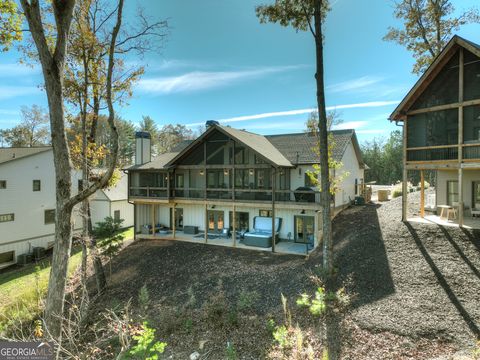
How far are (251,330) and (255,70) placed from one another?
22347mm

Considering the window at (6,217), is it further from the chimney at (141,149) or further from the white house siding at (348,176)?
the white house siding at (348,176)

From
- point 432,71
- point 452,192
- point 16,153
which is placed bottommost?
point 452,192

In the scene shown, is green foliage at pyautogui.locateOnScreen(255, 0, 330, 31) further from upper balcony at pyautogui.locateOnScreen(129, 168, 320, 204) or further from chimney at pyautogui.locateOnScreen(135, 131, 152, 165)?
chimney at pyautogui.locateOnScreen(135, 131, 152, 165)

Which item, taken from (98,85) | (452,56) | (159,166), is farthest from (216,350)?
(452,56)

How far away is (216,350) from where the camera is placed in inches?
298

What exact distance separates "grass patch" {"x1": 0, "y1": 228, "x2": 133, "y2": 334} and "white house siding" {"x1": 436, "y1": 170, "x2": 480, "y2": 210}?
19.8m

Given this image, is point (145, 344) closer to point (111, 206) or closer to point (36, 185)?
point (36, 185)

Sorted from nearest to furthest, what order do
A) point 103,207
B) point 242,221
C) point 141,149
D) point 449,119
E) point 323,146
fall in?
point 323,146, point 449,119, point 242,221, point 141,149, point 103,207

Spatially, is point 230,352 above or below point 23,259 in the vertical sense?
above

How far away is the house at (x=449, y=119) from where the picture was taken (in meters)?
11.2

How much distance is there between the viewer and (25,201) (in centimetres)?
1992

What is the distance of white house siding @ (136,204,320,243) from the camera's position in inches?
651

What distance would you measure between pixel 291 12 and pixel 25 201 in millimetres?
22814

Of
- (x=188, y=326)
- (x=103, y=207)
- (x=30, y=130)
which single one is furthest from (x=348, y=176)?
(x=30, y=130)
